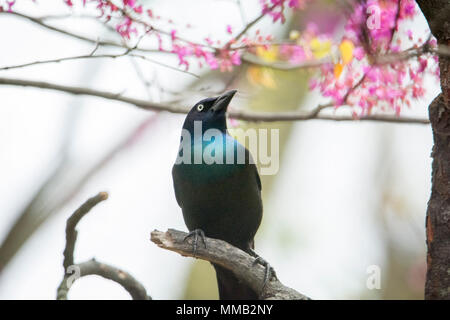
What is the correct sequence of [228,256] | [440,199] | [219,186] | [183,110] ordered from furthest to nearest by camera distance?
1. [183,110]
2. [219,186]
3. [228,256]
4. [440,199]

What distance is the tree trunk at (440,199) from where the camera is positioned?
4.22 metres

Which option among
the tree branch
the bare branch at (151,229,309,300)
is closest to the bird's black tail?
the bare branch at (151,229,309,300)

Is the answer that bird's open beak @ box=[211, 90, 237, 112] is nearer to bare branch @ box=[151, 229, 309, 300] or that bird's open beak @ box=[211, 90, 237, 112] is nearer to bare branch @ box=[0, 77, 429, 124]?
bare branch @ box=[0, 77, 429, 124]

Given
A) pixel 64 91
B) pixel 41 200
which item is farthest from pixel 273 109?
pixel 64 91

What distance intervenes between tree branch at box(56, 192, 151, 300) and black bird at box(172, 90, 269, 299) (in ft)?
3.23

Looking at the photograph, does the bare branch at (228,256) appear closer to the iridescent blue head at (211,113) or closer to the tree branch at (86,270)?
the tree branch at (86,270)

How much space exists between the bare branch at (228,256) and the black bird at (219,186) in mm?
787

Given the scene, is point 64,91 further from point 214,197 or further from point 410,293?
point 410,293

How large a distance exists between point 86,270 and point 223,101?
2.08m

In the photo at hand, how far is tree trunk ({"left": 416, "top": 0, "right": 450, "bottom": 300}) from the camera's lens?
4.22 metres

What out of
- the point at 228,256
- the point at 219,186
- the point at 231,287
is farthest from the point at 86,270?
the point at 231,287

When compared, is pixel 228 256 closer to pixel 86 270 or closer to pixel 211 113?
pixel 86 270

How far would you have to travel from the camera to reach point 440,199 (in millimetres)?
4305

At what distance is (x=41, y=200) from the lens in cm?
780
